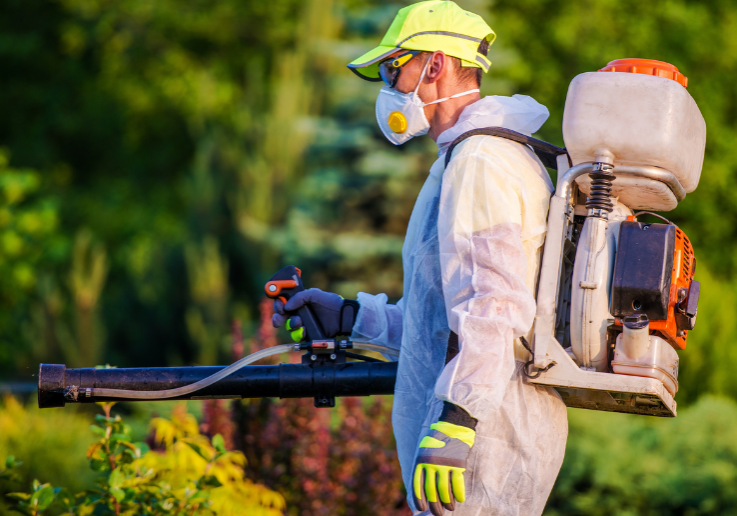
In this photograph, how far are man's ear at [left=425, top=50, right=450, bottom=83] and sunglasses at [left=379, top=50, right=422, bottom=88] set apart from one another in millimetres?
52

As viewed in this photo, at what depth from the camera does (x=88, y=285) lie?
10.6m

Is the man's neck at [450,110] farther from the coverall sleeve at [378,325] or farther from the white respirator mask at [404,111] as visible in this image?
the coverall sleeve at [378,325]

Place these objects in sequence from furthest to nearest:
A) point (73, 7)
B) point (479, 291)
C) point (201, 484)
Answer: point (73, 7) → point (201, 484) → point (479, 291)

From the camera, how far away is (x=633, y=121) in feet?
7.88

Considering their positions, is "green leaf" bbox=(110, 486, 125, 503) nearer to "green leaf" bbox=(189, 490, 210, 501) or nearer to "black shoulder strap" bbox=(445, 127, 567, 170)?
"green leaf" bbox=(189, 490, 210, 501)

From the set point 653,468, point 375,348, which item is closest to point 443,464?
point 375,348

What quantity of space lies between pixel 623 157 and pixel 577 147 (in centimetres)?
12

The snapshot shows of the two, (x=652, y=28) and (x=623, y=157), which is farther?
(x=652, y=28)

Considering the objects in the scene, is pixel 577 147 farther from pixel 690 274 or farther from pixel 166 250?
pixel 166 250

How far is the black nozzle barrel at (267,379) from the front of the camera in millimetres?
2756

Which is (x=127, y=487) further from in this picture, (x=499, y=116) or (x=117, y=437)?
(x=499, y=116)

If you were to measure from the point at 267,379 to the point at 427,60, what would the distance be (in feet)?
3.59

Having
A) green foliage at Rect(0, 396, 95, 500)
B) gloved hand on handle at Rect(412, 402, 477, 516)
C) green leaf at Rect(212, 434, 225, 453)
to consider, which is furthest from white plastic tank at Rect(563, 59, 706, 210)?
green foliage at Rect(0, 396, 95, 500)

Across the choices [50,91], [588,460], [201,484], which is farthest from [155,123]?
[201,484]
